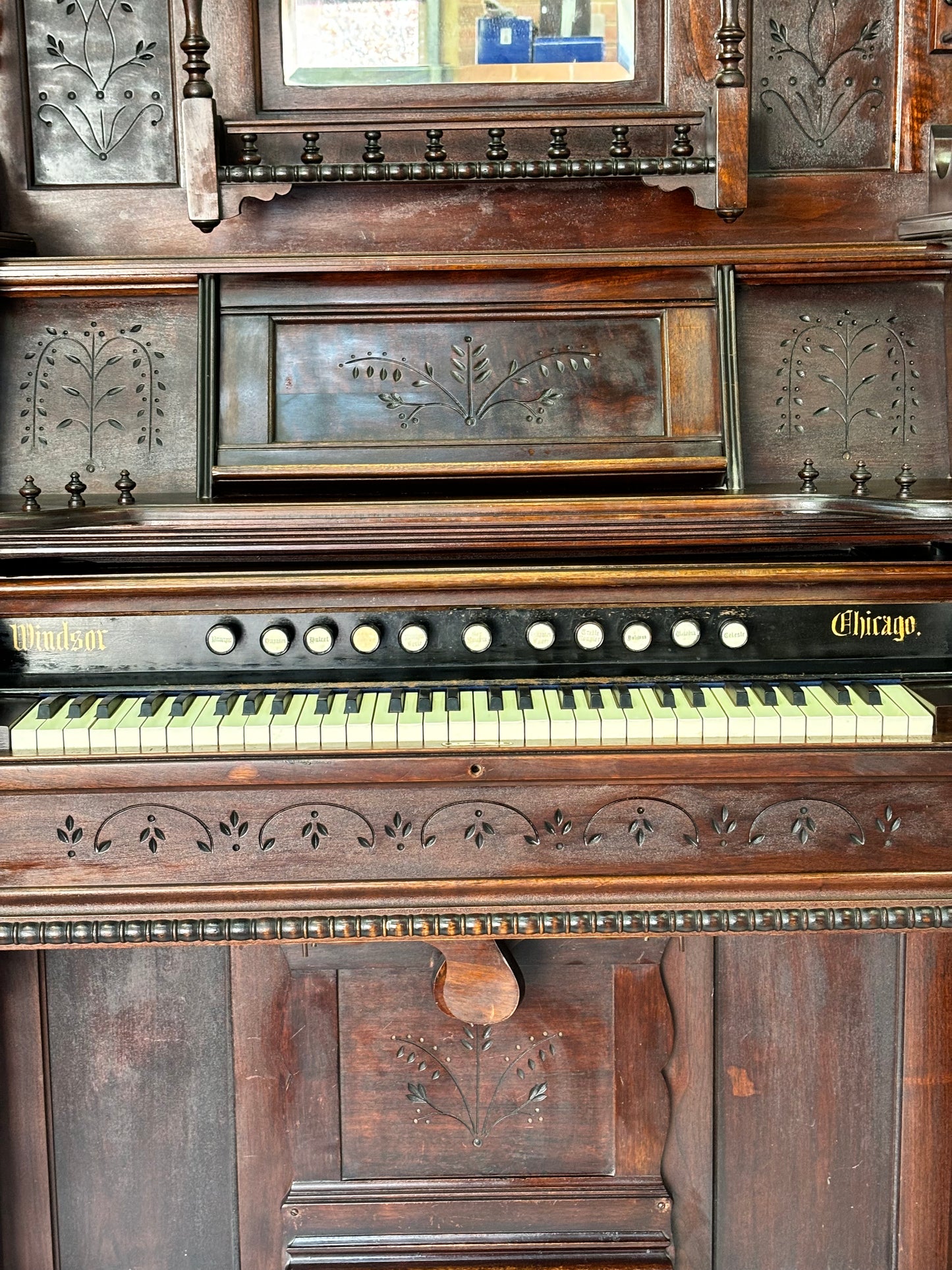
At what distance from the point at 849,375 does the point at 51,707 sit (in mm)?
1581

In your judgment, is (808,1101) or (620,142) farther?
(808,1101)

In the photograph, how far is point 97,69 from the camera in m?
2.31

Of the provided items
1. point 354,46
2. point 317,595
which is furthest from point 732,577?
point 354,46

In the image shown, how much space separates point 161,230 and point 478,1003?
5.19 ft

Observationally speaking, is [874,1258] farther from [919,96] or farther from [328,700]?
[919,96]

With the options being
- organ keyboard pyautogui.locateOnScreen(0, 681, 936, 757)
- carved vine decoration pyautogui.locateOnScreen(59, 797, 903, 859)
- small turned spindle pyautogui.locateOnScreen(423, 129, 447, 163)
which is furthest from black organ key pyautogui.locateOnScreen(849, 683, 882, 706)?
small turned spindle pyautogui.locateOnScreen(423, 129, 447, 163)

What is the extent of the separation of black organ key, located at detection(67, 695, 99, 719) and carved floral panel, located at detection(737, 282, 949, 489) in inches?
50.3

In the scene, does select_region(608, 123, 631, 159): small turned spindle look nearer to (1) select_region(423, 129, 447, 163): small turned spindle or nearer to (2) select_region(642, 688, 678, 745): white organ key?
(1) select_region(423, 129, 447, 163): small turned spindle

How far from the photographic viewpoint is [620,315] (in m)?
2.31

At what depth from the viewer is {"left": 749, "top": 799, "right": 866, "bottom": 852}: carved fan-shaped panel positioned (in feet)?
6.05

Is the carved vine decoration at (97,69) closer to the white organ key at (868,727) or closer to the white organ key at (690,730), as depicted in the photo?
the white organ key at (690,730)

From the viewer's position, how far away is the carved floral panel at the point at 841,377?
2.31 meters

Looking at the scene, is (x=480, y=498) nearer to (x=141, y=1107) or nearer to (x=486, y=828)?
(x=486, y=828)

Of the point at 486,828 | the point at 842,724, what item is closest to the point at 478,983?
the point at 486,828
